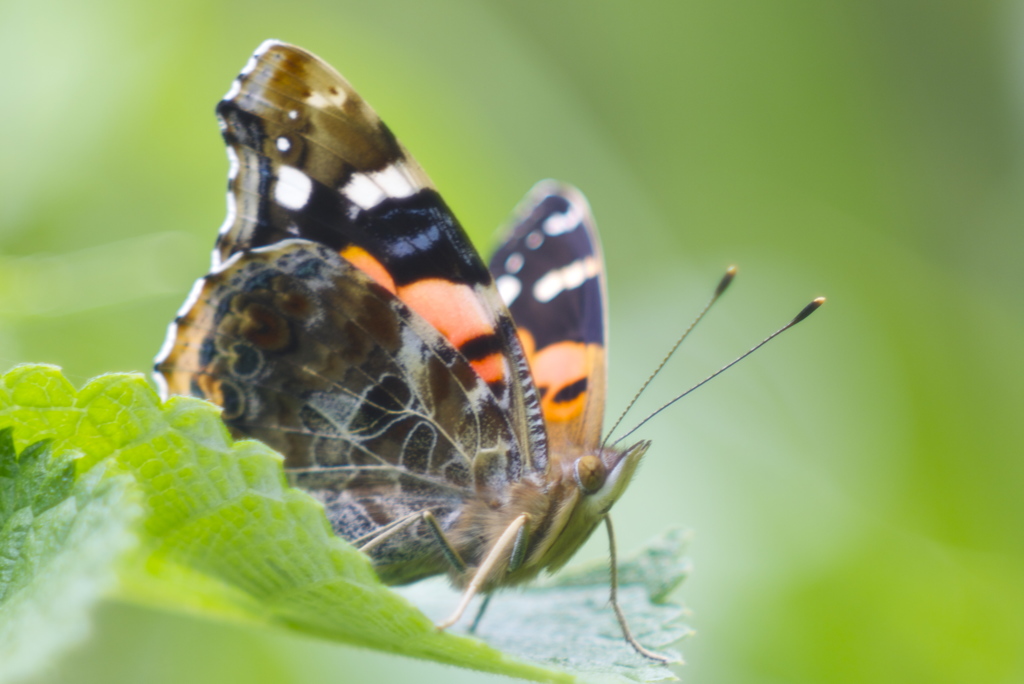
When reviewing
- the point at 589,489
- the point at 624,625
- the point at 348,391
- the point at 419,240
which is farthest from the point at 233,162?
the point at 624,625

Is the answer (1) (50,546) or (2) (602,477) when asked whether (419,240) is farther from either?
(1) (50,546)

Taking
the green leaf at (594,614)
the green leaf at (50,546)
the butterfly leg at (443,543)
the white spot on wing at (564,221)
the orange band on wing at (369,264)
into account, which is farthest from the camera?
the white spot on wing at (564,221)

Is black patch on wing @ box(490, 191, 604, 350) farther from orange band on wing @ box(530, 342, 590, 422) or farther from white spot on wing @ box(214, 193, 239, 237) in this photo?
white spot on wing @ box(214, 193, 239, 237)

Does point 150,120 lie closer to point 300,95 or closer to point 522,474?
point 300,95

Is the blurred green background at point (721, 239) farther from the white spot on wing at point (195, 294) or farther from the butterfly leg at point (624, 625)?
the butterfly leg at point (624, 625)

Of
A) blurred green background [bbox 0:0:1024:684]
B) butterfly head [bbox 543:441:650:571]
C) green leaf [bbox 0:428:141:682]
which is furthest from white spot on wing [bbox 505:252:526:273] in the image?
green leaf [bbox 0:428:141:682]

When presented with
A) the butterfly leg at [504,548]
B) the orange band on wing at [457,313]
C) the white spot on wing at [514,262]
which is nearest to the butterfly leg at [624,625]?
the butterfly leg at [504,548]

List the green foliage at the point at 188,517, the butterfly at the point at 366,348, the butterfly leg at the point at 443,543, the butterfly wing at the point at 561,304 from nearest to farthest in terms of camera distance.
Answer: the green foliage at the point at 188,517 → the butterfly leg at the point at 443,543 → the butterfly at the point at 366,348 → the butterfly wing at the point at 561,304
